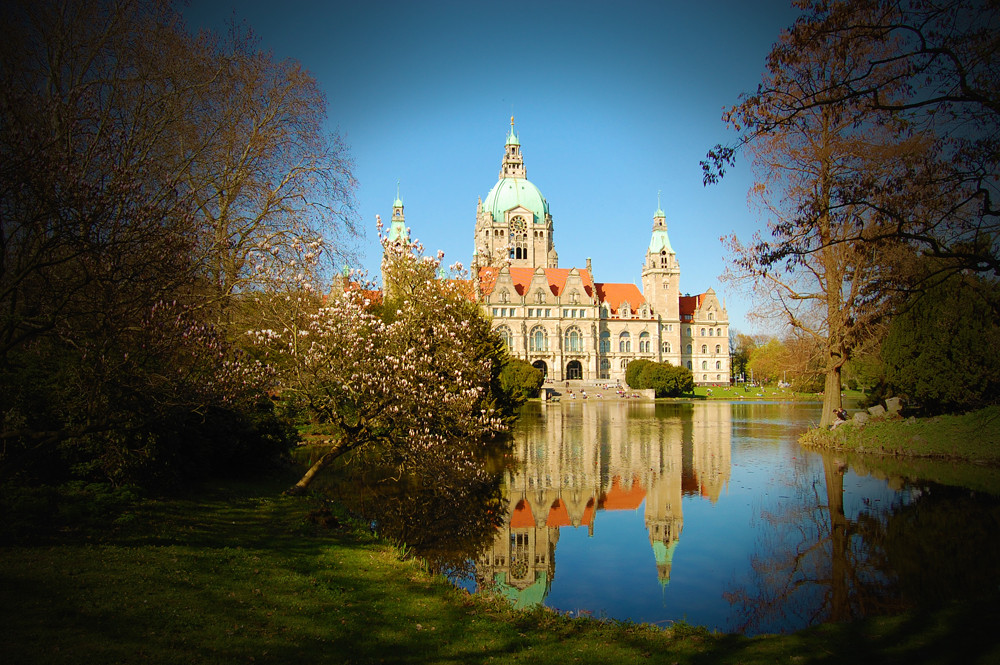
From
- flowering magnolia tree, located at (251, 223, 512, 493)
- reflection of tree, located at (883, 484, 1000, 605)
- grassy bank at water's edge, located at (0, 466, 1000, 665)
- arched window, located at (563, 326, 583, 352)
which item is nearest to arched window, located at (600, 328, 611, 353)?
arched window, located at (563, 326, 583, 352)

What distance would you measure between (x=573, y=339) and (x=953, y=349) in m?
64.0

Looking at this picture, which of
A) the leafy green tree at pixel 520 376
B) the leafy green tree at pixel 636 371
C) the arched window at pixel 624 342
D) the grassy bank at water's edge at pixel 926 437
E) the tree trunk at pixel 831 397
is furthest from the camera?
the arched window at pixel 624 342

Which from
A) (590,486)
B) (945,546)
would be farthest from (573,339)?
(945,546)

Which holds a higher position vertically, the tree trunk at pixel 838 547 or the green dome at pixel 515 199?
the green dome at pixel 515 199

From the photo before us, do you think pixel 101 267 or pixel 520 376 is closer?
pixel 101 267

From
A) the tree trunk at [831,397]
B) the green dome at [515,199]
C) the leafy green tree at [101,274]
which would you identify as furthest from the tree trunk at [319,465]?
the green dome at [515,199]

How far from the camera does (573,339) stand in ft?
276

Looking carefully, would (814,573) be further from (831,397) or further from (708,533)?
(831,397)

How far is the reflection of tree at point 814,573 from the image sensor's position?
795cm

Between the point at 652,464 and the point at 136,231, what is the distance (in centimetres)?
1544

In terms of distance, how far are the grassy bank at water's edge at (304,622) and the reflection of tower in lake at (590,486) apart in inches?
74.1

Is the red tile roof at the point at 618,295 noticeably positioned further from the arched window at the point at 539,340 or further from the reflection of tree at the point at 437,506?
the reflection of tree at the point at 437,506

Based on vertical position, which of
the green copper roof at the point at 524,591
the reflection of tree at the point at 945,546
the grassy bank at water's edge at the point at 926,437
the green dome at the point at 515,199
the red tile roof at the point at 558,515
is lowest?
the green copper roof at the point at 524,591

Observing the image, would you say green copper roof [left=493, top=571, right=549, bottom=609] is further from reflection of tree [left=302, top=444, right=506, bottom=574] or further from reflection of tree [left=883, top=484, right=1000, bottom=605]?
reflection of tree [left=883, top=484, right=1000, bottom=605]
